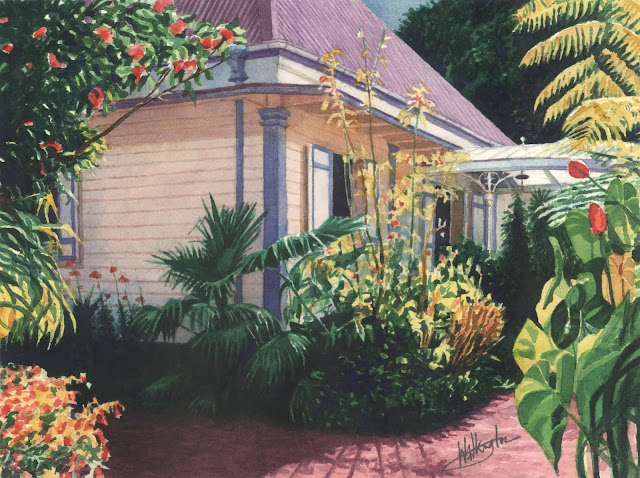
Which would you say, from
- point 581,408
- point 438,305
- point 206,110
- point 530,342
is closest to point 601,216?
point 530,342

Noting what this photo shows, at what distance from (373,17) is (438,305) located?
669 cm

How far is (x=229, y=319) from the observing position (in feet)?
17.7

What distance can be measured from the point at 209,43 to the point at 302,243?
5.83 feet

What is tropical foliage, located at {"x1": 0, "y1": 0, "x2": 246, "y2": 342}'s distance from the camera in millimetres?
3576

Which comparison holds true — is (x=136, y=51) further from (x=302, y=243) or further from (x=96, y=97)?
(x=302, y=243)

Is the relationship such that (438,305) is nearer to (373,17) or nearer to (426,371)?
(426,371)

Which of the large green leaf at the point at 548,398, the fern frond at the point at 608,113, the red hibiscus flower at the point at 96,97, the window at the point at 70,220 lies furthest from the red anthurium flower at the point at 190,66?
the fern frond at the point at 608,113

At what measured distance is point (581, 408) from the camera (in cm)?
285

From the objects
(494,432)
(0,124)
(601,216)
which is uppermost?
(0,124)

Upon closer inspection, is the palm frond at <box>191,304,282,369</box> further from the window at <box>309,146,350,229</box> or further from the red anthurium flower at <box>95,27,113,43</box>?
the red anthurium flower at <box>95,27,113,43</box>

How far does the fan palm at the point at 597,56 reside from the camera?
7.56 metres

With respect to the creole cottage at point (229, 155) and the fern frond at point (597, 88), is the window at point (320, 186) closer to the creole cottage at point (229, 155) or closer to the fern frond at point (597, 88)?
the creole cottage at point (229, 155)

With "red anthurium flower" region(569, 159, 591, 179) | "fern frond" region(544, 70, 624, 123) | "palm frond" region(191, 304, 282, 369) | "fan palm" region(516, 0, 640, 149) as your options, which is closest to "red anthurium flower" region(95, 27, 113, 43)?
"palm frond" region(191, 304, 282, 369)
